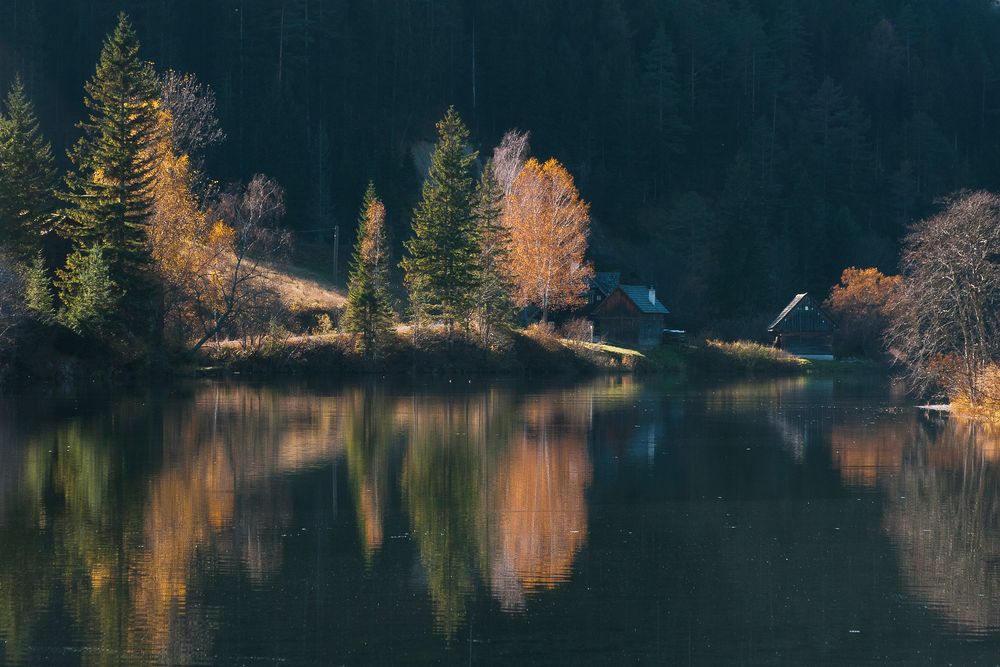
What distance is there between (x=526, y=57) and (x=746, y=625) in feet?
354

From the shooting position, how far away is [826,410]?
49000mm

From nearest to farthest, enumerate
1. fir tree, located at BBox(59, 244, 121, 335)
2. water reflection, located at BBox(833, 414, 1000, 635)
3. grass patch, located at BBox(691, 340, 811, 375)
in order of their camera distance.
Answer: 1. water reflection, located at BBox(833, 414, 1000, 635)
2. fir tree, located at BBox(59, 244, 121, 335)
3. grass patch, located at BBox(691, 340, 811, 375)

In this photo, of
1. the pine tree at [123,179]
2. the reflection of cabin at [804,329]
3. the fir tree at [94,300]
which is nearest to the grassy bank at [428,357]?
the pine tree at [123,179]

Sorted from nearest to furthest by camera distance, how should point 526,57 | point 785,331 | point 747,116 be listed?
point 785,331 < point 526,57 < point 747,116

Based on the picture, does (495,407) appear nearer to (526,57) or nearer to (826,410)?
(826,410)

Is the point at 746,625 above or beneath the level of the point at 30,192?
beneath

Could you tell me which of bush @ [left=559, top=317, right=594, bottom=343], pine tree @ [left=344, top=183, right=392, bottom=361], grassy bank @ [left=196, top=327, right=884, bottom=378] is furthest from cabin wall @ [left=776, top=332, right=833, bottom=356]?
pine tree @ [left=344, top=183, right=392, bottom=361]

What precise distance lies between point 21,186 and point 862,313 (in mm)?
62033

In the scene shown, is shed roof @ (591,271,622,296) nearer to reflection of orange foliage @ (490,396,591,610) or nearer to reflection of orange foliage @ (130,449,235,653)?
reflection of orange foliage @ (490,396,591,610)

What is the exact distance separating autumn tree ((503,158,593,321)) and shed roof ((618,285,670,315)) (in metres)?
6.44

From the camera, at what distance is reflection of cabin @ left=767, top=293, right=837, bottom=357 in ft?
306

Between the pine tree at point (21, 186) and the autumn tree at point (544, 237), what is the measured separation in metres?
29.8

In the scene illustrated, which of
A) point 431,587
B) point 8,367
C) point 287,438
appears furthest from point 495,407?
point 431,587

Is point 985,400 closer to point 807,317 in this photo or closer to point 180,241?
point 180,241
